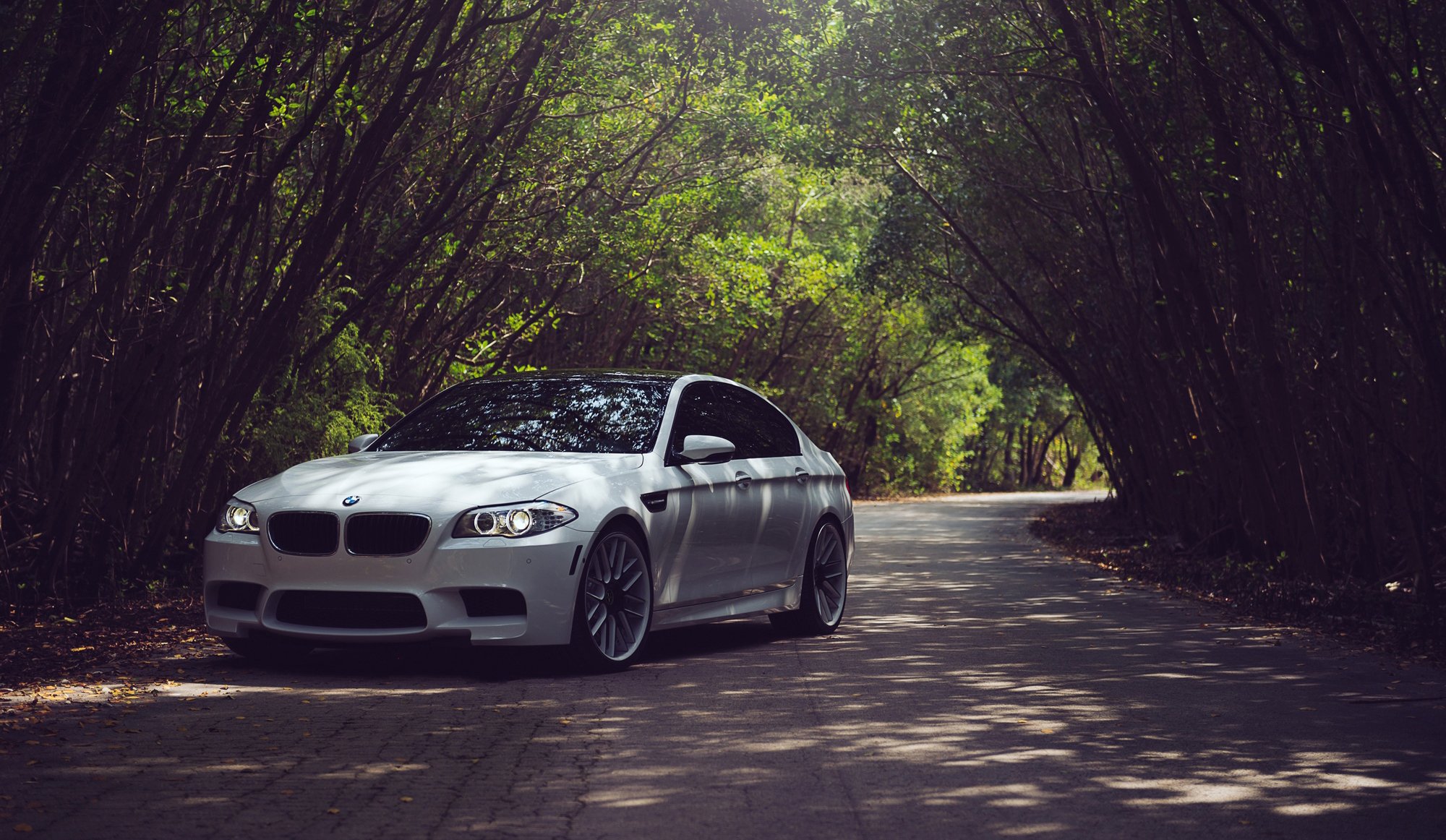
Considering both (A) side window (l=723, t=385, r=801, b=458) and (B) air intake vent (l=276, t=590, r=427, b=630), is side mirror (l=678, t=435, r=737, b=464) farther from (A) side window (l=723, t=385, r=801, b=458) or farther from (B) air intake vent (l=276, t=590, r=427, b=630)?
(B) air intake vent (l=276, t=590, r=427, b=630)

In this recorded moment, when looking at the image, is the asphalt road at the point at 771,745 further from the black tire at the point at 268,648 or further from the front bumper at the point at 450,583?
the front bumper at the point at 450,583

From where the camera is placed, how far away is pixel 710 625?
1169 cm

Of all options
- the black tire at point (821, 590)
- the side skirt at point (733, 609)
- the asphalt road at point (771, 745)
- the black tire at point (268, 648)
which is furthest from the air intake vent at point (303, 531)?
the black tire at point (821, 590)

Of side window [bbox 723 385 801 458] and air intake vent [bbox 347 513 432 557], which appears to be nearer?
air intake vent [bbox 347 513 432 557]

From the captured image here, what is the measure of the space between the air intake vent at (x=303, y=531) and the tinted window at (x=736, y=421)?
6.89 feet

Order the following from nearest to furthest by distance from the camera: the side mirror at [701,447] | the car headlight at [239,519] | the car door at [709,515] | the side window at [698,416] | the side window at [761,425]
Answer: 1. the car headlight at [239,519]
2. the side mirror at [701,447]
3. the car door at [709,515]
4. the side window at [698,416]
5. the side window at [761,425]

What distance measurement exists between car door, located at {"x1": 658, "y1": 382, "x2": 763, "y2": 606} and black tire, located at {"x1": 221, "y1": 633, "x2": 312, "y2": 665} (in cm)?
207

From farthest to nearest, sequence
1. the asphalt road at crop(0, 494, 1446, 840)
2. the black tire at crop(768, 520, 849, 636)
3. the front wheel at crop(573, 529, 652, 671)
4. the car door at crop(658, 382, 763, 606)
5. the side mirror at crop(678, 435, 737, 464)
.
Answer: the black tire at crop(768, 520, 849, 636)
the car door at crop(658, 382, 763, 606)
the side mirror at crop(678, 435, 737, 464)
the front wheel at crop(573, 529, 652, 671)
the asphalt road at crop(0, 494, 1446, 840)

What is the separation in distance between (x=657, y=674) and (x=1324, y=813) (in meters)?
4.07

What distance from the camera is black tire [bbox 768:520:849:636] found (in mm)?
10867

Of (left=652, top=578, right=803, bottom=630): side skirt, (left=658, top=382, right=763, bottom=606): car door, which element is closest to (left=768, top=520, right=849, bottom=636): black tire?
(left=652, top=578, right=803, bottom=630): side skirt

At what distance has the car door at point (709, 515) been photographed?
948 cm

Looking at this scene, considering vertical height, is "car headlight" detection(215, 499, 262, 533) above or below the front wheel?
above

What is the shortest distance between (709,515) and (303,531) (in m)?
2.41
